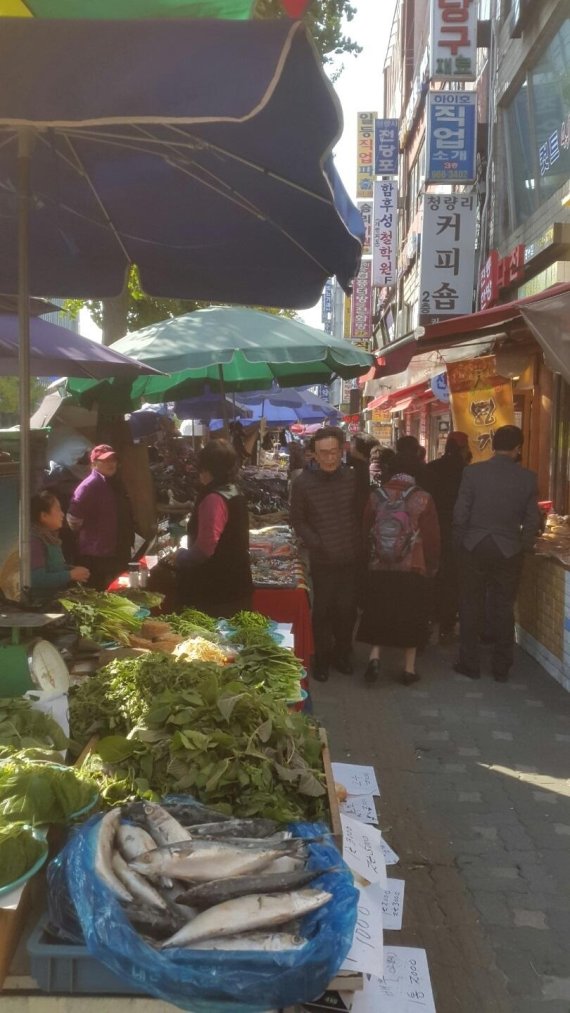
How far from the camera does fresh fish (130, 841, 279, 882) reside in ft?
6.89

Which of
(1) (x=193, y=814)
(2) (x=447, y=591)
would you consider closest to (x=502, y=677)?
(2) (x=447, y=591)

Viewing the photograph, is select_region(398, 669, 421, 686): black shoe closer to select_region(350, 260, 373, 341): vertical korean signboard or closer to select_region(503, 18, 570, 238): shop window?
select_region(503, 18, 570, 238): shop window

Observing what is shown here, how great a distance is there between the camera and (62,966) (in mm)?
2039

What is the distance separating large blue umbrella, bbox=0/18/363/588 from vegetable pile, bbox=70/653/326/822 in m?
0.87

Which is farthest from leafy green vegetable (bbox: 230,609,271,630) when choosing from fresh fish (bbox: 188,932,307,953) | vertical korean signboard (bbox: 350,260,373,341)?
vertical korean signboard (bbox: 350,260,373,341)

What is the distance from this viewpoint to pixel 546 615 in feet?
25.3

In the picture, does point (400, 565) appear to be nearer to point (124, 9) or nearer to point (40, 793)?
point (40, 793)

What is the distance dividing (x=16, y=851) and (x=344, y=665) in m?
5.69

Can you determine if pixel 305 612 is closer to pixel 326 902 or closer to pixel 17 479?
pixel 17 479

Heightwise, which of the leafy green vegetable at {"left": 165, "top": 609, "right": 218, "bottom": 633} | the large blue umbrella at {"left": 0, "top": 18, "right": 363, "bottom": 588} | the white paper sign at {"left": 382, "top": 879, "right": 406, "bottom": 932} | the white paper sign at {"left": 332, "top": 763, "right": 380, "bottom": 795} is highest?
the large blue umbrella at {"left": 0, "top": 18, "right": 363, "bottom": 588}

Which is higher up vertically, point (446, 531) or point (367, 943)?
point (446, 531)

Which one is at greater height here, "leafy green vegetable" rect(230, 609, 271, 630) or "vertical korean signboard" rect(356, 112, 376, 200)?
"vertical korean signboard" rect(356, 112, 376, 200)

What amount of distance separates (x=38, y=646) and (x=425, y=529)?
443 centimetres

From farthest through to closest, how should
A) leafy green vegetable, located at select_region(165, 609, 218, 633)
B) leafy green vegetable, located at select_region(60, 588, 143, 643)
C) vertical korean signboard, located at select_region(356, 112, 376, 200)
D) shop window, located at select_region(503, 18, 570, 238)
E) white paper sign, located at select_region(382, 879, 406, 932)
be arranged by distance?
vertical korean signboard, located at select_region(356, 112, 376, 200) < shop window, located at select_region(503, 18, 570, 238) < leafy green vegetable, located at select_region(165, 609, 218, 633) < leafy green vegetable, located at select_region(60, 588, 143, 643) < white paper sign, located at select_region(382, 879, 406, 932)
